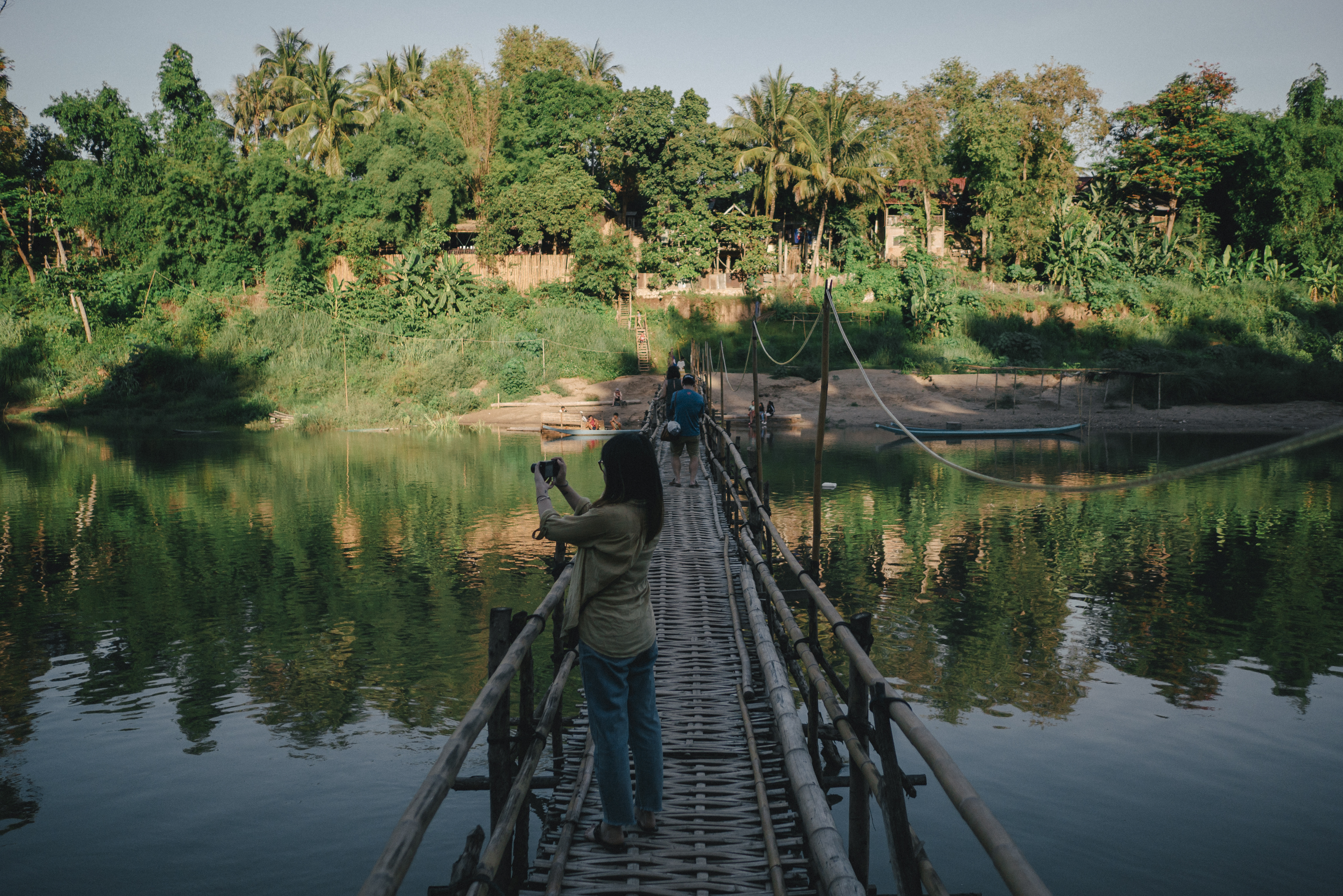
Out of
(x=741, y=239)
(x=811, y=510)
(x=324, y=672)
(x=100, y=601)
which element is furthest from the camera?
(x=741, y=239)

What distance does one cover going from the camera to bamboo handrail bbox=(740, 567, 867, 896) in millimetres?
2549

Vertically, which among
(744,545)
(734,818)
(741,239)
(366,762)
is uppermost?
(741,239)

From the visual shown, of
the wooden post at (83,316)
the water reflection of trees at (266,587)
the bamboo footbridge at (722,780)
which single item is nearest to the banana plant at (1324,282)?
the water reflection of trees at (266,587)

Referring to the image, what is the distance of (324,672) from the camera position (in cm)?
837

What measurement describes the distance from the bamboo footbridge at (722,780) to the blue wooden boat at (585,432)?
18163 millimetres

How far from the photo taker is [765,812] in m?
3.68

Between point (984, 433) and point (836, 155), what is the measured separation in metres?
12.1

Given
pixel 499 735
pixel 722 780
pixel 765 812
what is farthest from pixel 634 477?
pixel 722 780

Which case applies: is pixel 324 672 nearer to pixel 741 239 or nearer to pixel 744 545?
pixel 744 545

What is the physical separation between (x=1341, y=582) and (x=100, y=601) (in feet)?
47.3

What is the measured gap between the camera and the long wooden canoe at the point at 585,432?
78.9 ft

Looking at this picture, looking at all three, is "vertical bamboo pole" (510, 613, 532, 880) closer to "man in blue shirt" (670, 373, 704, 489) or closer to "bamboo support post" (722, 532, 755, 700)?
"bamboo support post" (722, 532, 755, 700)

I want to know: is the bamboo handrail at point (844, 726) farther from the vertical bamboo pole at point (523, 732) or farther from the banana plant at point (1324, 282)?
the banana plant at point (1324, 282)

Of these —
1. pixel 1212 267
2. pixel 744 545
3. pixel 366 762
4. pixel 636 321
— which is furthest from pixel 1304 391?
pixel 366 762
